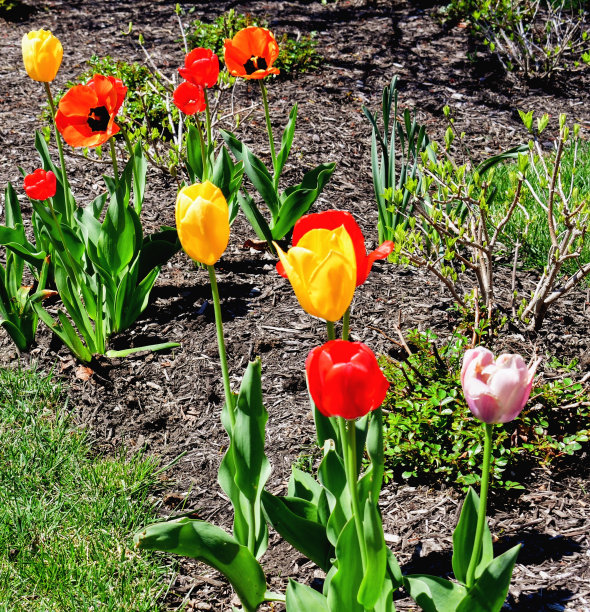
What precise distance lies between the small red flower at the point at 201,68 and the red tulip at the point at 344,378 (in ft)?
6.23

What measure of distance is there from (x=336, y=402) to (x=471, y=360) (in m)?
0.28

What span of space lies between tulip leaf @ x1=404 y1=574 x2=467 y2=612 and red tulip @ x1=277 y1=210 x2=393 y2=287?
69 centimetres

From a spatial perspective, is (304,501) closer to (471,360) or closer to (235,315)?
(471,360)

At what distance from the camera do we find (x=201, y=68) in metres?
2.85

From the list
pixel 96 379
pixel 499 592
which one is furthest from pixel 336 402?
pixel 96 379

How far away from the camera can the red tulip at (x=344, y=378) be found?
1.22 metres

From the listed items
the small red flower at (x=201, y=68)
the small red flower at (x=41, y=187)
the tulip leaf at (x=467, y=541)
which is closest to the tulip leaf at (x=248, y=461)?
the tulip leaf at (x=467, y=541)

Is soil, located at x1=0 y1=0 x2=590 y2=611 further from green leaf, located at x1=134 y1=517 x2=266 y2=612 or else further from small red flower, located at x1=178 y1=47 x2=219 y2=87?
small red flower, located at x1=178 y1=47 x2=219 y2=87

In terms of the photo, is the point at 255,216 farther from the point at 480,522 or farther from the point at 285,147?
the point at 480,522

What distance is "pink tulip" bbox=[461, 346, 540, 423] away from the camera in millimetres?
1281

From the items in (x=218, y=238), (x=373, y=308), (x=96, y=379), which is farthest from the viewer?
(x=373, y=308)

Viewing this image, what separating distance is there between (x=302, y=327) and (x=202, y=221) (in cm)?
166

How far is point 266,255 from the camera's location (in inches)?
140

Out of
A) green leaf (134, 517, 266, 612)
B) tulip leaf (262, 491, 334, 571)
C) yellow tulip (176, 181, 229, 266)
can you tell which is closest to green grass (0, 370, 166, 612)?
green leaf (134, 517, 266, 612)
